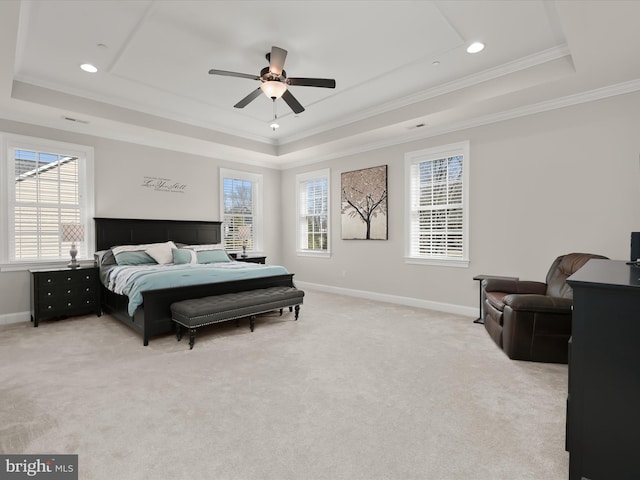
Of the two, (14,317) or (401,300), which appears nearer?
(14,317)

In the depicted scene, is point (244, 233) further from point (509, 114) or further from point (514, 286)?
point (509, 114)

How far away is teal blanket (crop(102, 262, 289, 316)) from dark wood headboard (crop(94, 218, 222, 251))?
2.70 ft

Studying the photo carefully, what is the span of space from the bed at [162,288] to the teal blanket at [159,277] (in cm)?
3

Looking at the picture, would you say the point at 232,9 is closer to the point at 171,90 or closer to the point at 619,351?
the point at 171,90

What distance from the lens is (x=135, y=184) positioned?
5332 millimetres

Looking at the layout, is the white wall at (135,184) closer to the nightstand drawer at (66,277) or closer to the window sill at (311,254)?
the nightstand drawer at (66,277)

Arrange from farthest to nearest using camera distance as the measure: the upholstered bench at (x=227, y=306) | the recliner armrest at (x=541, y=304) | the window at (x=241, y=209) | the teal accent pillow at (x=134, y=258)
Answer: the window at (x=241, y=209) → the teal accent pillow at (x=134, y=258) → the upholstered bench at (x=227, y=306) → the recliner armrest at (x=541, y=304)

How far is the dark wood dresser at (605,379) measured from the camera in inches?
51.6

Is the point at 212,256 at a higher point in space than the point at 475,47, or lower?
lower

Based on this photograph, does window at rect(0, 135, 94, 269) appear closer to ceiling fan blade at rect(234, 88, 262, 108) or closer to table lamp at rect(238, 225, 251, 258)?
table lamp at rect(238, 225, 251, 258)

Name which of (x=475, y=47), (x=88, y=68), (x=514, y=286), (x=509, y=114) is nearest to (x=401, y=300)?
(x=514, y=286)

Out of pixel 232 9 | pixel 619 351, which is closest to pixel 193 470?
pixel 619 351

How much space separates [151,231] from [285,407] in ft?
14.3

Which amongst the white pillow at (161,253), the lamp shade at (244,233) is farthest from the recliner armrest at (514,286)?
the white pillow at (161,253)
